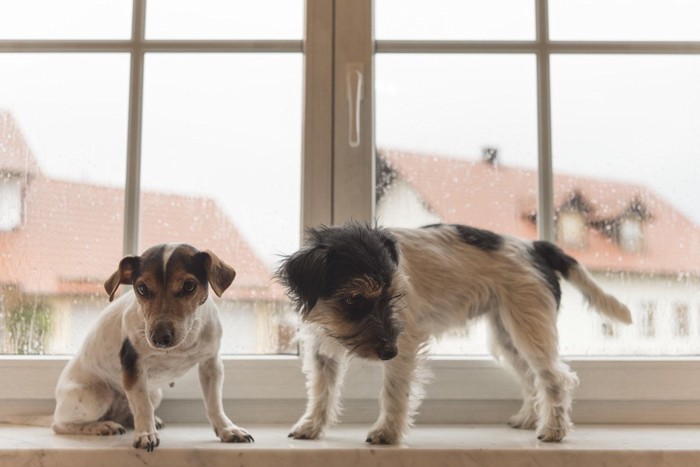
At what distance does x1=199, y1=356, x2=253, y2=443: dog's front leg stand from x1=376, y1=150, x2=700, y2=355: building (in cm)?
57

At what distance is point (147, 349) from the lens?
1.44m

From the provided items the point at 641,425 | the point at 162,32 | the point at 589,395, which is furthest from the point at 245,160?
the point at 641,425

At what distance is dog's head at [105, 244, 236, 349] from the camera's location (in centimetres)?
136

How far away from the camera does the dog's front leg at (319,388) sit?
60.6 inches

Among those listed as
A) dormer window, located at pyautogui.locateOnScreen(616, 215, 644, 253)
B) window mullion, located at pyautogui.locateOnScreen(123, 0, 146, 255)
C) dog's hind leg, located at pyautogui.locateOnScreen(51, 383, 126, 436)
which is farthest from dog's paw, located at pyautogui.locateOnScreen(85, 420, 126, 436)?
dormer window, located at pyautogui.locateOnScreen(616, 215, 644, 253)

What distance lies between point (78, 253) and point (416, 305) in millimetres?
875

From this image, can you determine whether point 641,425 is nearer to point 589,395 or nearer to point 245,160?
point 589,395

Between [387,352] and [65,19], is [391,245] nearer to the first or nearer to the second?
[387,352]

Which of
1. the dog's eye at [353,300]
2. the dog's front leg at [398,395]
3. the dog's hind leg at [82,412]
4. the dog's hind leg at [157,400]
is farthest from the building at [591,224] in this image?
the dog's hind leg at [82,412]

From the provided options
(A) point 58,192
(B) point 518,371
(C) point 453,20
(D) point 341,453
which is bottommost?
(D) point 341,453

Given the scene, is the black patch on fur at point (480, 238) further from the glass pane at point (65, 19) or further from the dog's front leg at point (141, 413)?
the glass pane at point (65, 19)

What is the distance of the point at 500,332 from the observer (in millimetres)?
1694

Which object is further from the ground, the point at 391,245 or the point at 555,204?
the point at 555,204

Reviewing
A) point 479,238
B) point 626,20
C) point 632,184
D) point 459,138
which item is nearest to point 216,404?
point 479,238
